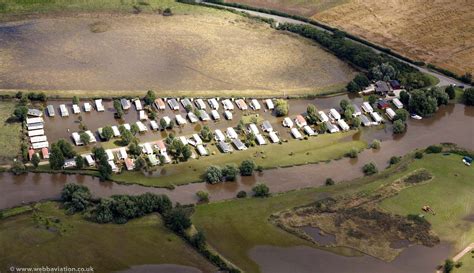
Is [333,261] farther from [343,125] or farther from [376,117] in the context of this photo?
[376,117]

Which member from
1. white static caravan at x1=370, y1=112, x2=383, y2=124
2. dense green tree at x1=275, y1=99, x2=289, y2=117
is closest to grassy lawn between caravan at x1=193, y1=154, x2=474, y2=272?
white static caravan at x1=370, y1=112, x2=383, y2=124

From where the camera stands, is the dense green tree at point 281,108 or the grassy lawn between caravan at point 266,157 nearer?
the grassy lawn between caravan at point 266,157

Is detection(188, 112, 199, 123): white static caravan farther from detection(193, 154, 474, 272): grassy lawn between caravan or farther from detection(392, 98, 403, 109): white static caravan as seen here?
detection(392, 98, 403, 109): white static caravan

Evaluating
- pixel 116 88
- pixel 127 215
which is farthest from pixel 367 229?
pixel 116 88

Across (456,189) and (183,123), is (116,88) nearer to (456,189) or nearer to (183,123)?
(183,123)

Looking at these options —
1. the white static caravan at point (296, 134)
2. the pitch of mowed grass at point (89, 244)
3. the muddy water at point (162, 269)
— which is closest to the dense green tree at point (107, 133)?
the pitch of mowed grass at point (89, 244)

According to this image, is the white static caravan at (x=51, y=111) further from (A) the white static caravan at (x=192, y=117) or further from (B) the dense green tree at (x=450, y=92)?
(B) the dense green tree at (x=450, y=92)
